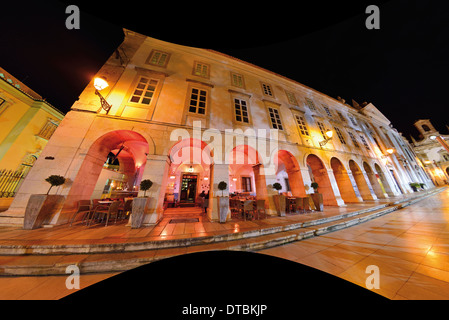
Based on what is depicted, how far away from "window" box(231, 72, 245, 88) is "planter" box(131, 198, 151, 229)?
27.5 ft

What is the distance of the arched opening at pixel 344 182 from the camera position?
8.89 meters

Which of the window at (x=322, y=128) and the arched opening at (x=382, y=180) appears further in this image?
the arched opening at (x=382, y=180)

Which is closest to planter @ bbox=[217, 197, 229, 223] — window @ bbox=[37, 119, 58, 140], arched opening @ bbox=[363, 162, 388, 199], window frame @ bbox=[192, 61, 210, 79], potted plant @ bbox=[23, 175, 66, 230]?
potted plant @ bbox=[23, 175, 66, 230]

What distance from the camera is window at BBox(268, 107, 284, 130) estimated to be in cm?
833

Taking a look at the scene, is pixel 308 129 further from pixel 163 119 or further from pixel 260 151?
pixel 163 119

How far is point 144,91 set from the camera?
251 inches

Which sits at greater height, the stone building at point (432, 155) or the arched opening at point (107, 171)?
the stone building at point (432, 155)

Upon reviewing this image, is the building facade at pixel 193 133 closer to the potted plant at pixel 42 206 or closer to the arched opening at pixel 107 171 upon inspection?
the arched opening at pixel 107 171

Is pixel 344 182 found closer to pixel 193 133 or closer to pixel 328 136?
pixel 328 136

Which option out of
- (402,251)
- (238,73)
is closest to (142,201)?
(402,251)

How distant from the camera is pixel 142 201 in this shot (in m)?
4.36

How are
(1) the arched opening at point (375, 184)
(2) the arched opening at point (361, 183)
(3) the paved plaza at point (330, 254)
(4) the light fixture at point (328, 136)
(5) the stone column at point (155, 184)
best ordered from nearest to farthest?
(3) the paved plaza at point (330, 254) < (5) the stone column at point (155, 184) < (4) the light fixture at point (328, 136) < (2) the arched opening at point (361, 183) < (1) the arched opening at point (375, 184)

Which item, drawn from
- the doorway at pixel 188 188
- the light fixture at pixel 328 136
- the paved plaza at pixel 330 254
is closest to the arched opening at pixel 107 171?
the paved plaza at pixel 330 254

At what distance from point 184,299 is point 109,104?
7.54 m
